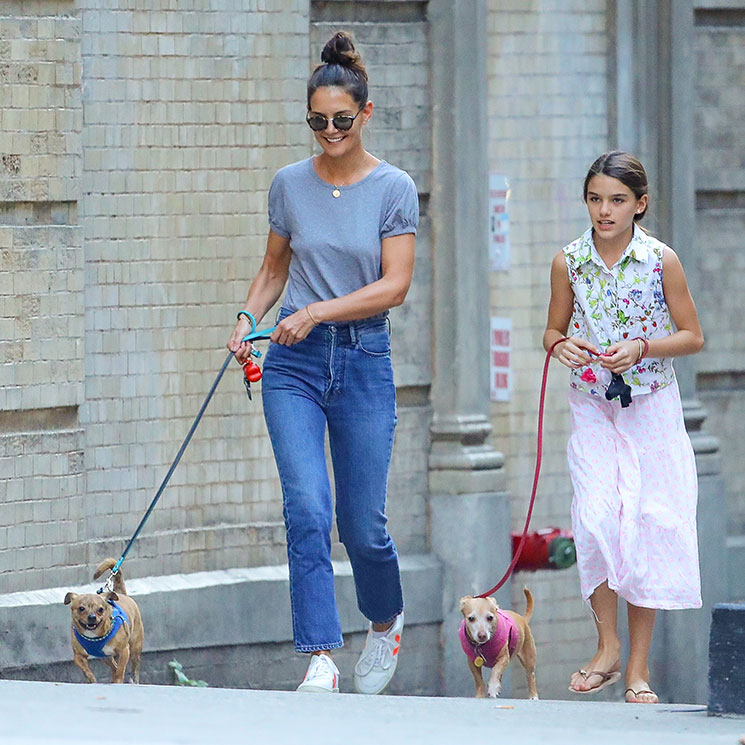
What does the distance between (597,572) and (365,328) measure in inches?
47.9

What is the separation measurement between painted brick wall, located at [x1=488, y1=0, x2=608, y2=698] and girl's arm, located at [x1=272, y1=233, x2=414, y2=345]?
3.13 meters

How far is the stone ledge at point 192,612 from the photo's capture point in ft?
25.7

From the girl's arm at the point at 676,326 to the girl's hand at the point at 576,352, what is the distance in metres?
0.06

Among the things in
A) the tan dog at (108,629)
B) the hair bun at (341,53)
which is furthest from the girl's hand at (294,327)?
the tan dog at (108,629)

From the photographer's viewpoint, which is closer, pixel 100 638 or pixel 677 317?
pixel 677 317

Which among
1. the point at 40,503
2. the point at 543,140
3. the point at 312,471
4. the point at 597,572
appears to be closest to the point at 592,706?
the point at 597,572

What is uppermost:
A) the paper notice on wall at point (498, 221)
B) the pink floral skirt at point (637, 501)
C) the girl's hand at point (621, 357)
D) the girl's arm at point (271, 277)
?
the paper notice on wall at point (498, 221)

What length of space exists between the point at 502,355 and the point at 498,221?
67 centimetres

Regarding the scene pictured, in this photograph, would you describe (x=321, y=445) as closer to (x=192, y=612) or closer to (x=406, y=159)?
(x=192, y=612)

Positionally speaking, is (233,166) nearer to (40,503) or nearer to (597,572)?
(40,503)

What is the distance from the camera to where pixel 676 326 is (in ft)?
21.9

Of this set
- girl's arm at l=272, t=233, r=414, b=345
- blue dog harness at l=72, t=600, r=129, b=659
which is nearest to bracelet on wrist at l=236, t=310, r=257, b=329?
girl's arm at l=272, t=233, r=414, b=345

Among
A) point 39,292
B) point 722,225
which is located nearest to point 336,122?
point 39,292

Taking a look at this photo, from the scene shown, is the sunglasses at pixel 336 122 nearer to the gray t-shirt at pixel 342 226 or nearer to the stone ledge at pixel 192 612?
the gray t-shirt at pixel 342 226
